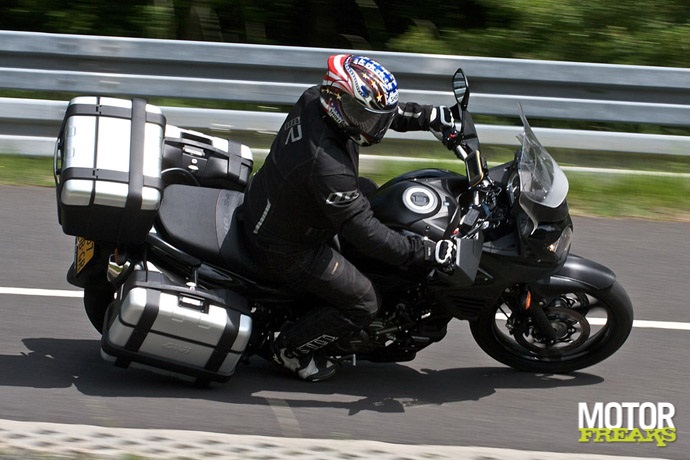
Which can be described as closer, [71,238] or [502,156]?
[71,238]

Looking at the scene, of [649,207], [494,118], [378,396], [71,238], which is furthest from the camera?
[494,118]

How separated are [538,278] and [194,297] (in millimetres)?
1548

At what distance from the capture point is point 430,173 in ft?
15.8

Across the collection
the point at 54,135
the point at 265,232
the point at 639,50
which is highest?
the point at 639,50

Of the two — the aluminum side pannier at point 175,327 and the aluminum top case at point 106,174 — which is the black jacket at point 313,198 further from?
the aluminum top case at point 106,174

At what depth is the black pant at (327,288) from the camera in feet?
14.9

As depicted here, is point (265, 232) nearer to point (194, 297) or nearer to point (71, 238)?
point (194, 297)

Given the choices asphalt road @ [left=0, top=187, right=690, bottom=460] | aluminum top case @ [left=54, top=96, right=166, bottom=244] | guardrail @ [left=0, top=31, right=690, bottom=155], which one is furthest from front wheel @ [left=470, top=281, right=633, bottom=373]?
guardrail @ [left=0, top=31, right=690, bottom=155]

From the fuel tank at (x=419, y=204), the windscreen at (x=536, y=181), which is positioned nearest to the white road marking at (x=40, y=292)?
the fuel tank at (x=419, y=204)

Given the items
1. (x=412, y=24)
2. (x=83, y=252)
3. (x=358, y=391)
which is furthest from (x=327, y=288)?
(x=412, y=24)

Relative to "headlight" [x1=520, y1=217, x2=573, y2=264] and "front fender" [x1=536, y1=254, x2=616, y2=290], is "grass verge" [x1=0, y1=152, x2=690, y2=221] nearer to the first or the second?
"front fender" [x1=536, y1=254, x2=616, y2=290]

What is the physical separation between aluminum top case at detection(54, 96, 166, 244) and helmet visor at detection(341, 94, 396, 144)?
0.92 meters

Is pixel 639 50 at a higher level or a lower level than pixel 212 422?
higher

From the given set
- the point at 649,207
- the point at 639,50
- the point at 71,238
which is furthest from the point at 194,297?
the point at 639,50
